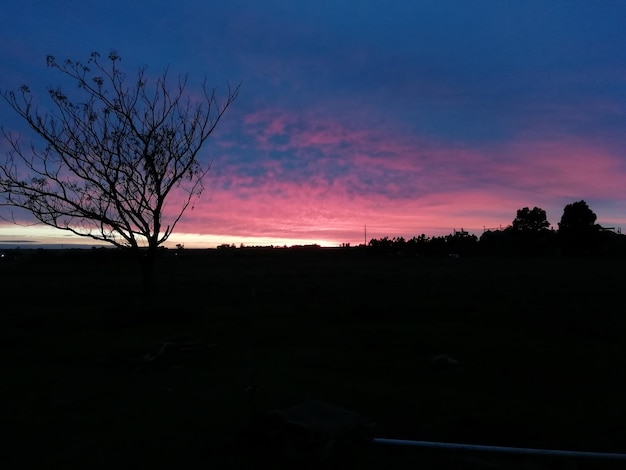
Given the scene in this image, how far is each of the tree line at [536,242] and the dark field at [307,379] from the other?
166 ft

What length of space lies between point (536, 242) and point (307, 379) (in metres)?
70.7

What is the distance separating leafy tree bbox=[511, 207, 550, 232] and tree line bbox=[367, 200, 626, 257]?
236 cm

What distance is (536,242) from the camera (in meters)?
73.2

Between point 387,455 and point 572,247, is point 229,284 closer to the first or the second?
point 387,455

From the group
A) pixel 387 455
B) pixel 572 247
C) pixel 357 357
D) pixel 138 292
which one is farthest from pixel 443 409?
pixel 572 247

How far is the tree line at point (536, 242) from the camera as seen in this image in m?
65.6

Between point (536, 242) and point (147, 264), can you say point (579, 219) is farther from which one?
point (147, 264)

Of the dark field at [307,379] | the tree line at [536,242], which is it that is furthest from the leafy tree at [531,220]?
the dark field at [307,379]

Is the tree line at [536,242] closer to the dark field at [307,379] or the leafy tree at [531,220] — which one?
the leafy tree at [531,220]

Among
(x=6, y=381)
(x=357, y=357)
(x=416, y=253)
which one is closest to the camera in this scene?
(x=6, y=381)

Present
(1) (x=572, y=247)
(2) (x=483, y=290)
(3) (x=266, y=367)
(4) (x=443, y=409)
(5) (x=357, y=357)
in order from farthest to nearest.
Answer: (1) (x=572, y=247)
(2) (x=483, y=290)
(5) (x=357, y=357)
(3) (x=266, y=367)
(4) (x=443, y=409)

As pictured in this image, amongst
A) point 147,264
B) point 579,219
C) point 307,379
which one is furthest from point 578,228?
point 307,379

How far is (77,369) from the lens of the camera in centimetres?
981

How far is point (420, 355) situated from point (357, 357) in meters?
1.22
